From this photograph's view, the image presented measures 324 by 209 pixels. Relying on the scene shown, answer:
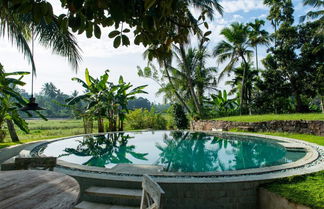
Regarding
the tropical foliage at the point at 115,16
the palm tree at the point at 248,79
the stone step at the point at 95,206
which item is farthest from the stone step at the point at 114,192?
the palm tree at the point at 248,79

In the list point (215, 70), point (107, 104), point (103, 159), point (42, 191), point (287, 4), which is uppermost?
Result: point (287, 4)

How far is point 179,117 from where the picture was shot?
16.0 metres

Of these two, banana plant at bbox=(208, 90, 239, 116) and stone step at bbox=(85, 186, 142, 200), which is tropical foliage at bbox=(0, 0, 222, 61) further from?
banana plant at bbox=(208, 90, 239, 116)

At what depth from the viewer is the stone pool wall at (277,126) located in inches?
360

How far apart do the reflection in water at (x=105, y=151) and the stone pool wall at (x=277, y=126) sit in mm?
5615

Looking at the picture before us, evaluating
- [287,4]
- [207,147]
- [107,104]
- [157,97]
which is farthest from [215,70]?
[207,147]

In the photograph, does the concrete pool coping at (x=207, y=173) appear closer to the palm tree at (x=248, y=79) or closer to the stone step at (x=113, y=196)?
the stone step at (x=113, y=196)

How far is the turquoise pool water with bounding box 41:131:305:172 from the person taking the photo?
19.2 feet

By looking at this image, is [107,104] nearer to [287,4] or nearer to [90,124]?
[90,124]

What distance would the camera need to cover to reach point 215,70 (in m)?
20.2

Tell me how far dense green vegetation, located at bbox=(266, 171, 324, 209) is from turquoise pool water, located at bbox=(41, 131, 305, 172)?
167cm

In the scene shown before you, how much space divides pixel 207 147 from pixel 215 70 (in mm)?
13039

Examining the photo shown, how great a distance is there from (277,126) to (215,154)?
16.3 ft

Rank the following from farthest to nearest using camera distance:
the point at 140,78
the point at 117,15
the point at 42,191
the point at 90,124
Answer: the point at 140,78
the point at 90,124
the point at 42,191
the point at 117,15
